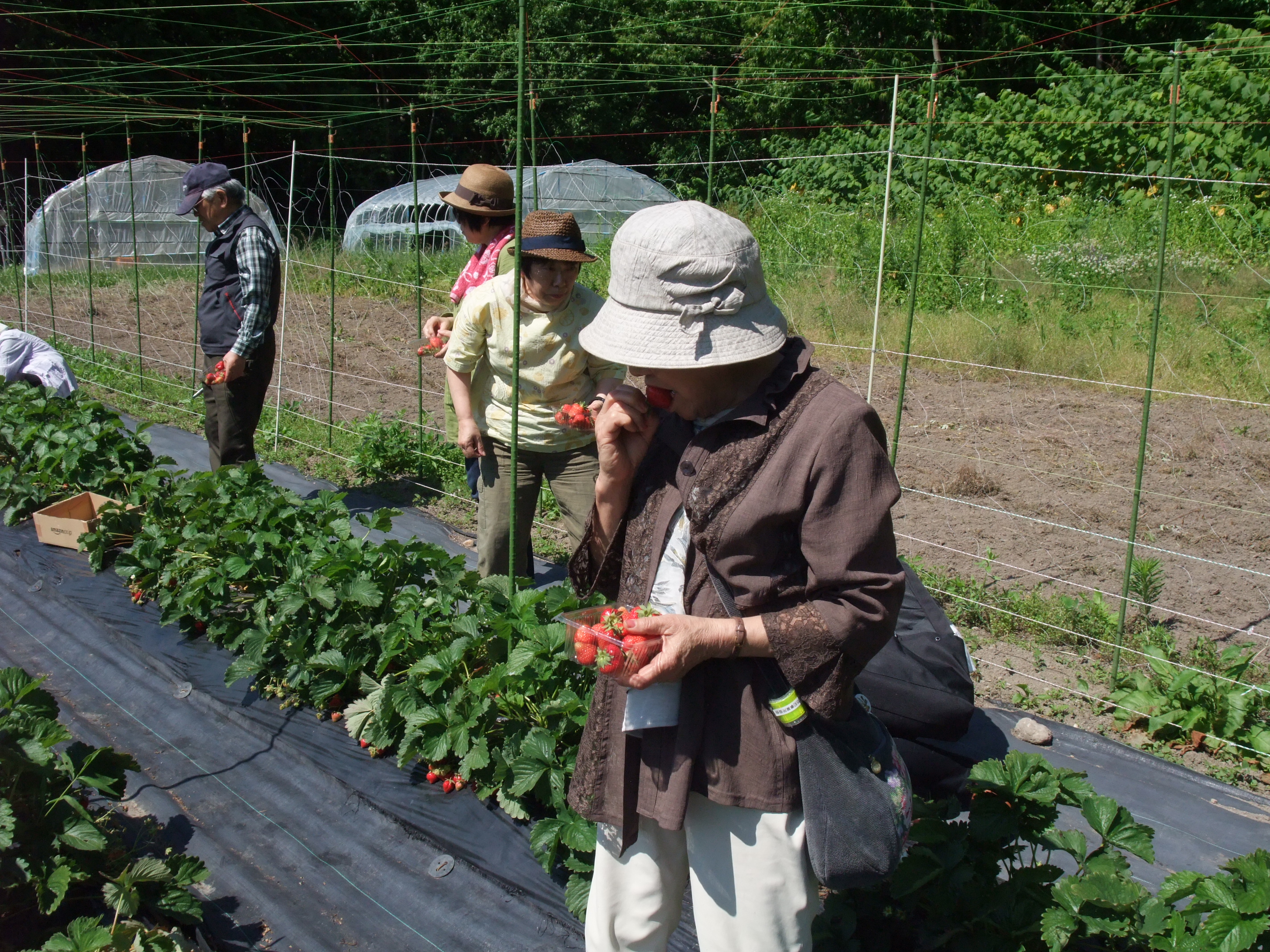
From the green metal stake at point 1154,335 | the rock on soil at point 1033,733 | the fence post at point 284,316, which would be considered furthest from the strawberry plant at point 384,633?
the green metal stake at point 1154,335

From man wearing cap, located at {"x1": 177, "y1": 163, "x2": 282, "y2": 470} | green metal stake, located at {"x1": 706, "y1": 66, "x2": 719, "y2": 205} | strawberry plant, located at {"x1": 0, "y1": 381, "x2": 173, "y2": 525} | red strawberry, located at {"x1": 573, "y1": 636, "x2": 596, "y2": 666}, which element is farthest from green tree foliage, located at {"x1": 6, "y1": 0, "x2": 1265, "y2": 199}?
red strawberry, located at {"x1": 573, "y1": 636, "x2": 596, "y2": 666}

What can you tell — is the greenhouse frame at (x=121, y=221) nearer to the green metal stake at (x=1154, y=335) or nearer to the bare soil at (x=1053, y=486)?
the bare soil at (x=1053, y=486)

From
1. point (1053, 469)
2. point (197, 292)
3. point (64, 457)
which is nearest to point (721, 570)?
point (64, 457)

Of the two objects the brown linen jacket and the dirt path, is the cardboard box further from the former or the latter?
the brown linen jacket

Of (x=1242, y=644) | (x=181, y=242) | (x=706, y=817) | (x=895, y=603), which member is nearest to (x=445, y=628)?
(x=706, y=817)

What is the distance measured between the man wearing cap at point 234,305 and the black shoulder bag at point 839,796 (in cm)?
380

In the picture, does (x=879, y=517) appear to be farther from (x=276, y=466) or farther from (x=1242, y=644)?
(x=276, y=466)

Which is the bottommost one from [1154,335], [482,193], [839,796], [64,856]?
[64,856]

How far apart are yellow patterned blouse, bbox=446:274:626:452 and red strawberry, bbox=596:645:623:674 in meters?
1.89

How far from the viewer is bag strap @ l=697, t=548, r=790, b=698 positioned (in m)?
1.59

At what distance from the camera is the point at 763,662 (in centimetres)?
160

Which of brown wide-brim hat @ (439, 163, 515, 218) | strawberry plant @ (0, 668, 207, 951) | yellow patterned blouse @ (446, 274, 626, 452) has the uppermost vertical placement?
brown wide-brim hat @ (439, 163, 515, 218)

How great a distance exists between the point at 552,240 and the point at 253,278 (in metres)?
2.15

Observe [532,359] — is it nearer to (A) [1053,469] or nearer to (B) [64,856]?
(B) [64,856]
